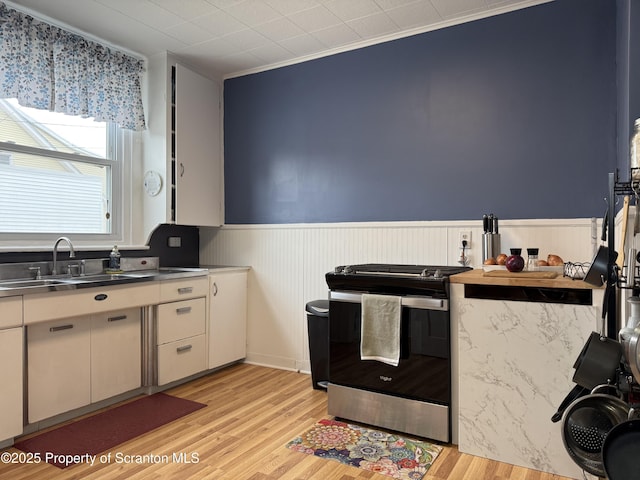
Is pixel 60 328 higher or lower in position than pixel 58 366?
higher

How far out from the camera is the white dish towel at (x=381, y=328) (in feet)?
8.07

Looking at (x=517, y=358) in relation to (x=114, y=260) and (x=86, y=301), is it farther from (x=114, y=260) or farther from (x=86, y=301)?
(x=114, y=260)

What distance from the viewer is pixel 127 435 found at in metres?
2.45

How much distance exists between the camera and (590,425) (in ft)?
4.71

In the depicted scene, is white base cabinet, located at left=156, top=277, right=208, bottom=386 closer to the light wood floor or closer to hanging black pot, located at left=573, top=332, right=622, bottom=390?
the light wood floor

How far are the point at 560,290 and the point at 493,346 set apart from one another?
41 centimetres

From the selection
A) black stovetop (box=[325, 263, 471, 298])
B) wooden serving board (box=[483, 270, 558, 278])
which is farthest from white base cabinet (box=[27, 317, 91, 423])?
wooden serving board (box=[483, 270, 558, 278])

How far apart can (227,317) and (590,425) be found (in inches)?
109

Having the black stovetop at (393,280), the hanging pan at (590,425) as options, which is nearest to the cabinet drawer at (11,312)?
the black stovetop at (393,280)

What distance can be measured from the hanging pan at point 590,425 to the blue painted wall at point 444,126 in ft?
5.05

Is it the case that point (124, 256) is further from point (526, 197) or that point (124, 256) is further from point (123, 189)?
point (526, 197)

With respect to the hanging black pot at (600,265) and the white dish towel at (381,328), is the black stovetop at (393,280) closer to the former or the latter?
the white dish towel at (381,328)

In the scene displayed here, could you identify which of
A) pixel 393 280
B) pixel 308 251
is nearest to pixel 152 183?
pixel 308 251

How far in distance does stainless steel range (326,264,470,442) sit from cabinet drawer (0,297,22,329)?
1645 mm
